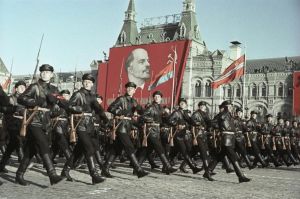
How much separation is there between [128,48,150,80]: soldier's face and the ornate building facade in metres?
11.4

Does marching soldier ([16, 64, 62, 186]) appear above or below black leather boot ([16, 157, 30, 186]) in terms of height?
above

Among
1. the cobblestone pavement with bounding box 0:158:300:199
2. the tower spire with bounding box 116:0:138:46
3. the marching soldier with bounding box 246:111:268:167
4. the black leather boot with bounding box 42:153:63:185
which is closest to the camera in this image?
the cobblestone pavement with bounding box 0:158:300:199

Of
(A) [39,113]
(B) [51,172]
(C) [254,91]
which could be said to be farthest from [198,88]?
(B) [51,172]

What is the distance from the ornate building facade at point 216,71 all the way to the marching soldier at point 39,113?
50.2 m

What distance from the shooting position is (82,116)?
9.05 m

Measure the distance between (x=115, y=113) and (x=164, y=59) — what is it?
4722 centimetres

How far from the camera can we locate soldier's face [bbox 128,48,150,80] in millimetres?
57456

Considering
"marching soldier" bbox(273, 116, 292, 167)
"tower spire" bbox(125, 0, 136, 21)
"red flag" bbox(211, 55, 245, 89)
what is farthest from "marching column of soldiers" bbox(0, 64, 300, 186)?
"tower spire" bbox(125, 0, 136, 21)

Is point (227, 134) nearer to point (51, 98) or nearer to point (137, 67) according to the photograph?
point (51, 98)

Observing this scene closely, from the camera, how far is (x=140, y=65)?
58562 millimetres

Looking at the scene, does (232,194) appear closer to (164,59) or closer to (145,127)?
(145,127)

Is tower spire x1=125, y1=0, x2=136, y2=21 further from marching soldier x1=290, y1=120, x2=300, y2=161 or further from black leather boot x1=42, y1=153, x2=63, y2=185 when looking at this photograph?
black leather boot x1=42, y1=153, x2=63, y2=185

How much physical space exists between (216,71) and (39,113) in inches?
2611

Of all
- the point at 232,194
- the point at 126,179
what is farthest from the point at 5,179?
the point at 232,194
